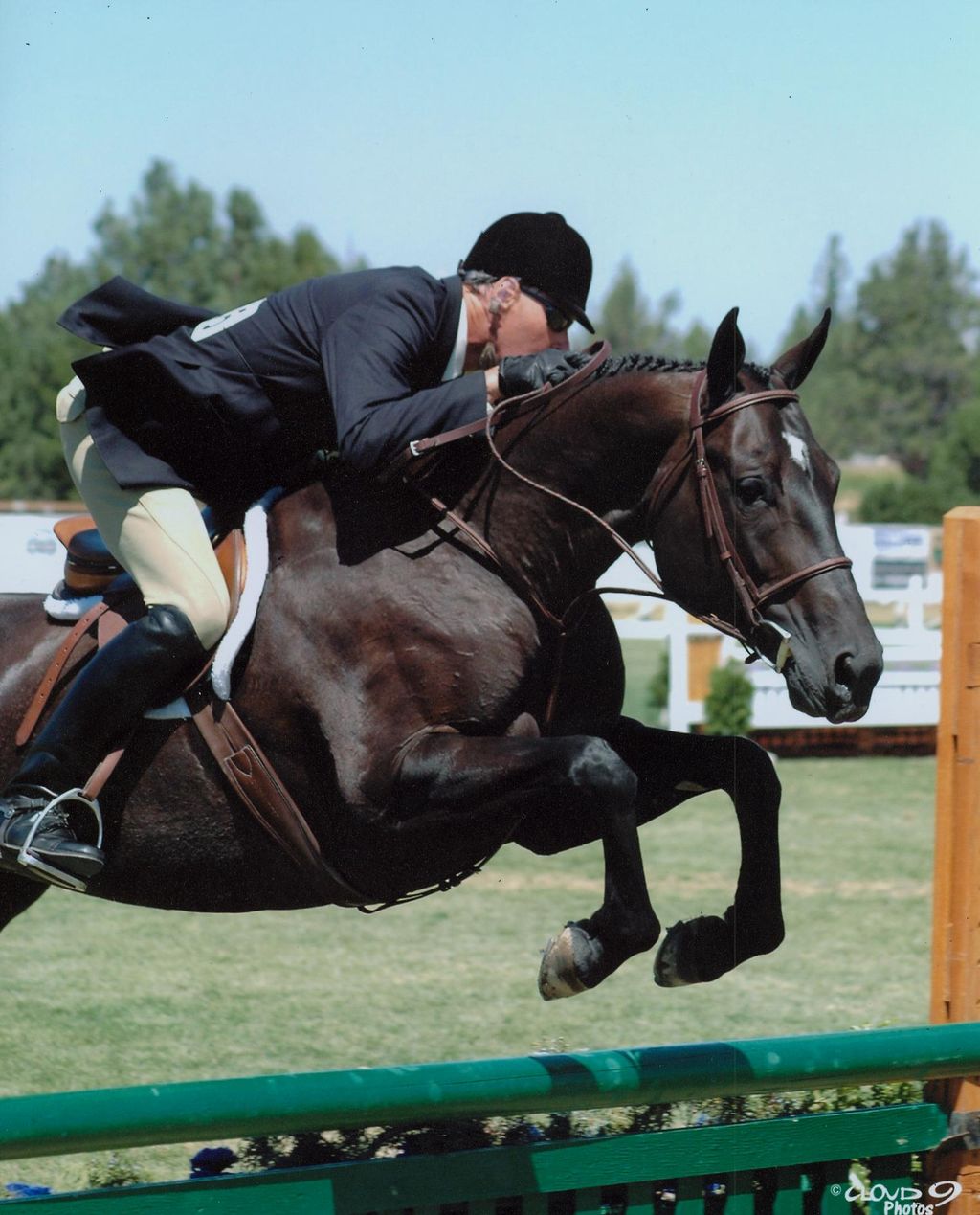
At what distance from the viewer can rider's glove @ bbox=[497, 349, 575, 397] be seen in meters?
3.02

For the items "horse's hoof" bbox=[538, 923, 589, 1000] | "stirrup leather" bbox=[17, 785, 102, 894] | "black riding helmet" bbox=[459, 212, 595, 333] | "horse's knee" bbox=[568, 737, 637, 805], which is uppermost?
"black riding helmet" bbox=[459, 212, 595, 333]

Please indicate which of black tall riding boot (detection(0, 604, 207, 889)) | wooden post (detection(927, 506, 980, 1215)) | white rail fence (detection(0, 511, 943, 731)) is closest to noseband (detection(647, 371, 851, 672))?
wooden post (detection(927, 506, 980, 1215))

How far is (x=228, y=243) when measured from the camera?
141 ft

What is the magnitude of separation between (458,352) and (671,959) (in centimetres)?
123

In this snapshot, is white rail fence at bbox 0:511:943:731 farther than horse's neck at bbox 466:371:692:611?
Yes

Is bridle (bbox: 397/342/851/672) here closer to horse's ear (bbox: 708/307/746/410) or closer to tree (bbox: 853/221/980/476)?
horse's ear (bbox: 708/307/746/410)

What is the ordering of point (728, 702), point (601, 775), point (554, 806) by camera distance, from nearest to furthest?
1. point (601, 775)
2. point (554, 806)
3. point (728, 702)

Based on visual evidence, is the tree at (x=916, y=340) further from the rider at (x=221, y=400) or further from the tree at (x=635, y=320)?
the rider at (x=221, y=400)

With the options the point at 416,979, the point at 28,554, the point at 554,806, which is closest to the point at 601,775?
the point at 554,806

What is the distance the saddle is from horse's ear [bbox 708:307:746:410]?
0.92 meters

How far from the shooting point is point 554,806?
276cm

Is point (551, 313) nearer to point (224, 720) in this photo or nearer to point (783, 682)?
point (224, 720)

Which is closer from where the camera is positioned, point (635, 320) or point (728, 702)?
point (728, 702)

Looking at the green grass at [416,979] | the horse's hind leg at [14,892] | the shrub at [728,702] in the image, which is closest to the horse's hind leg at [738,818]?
the green grass at [416,979]
